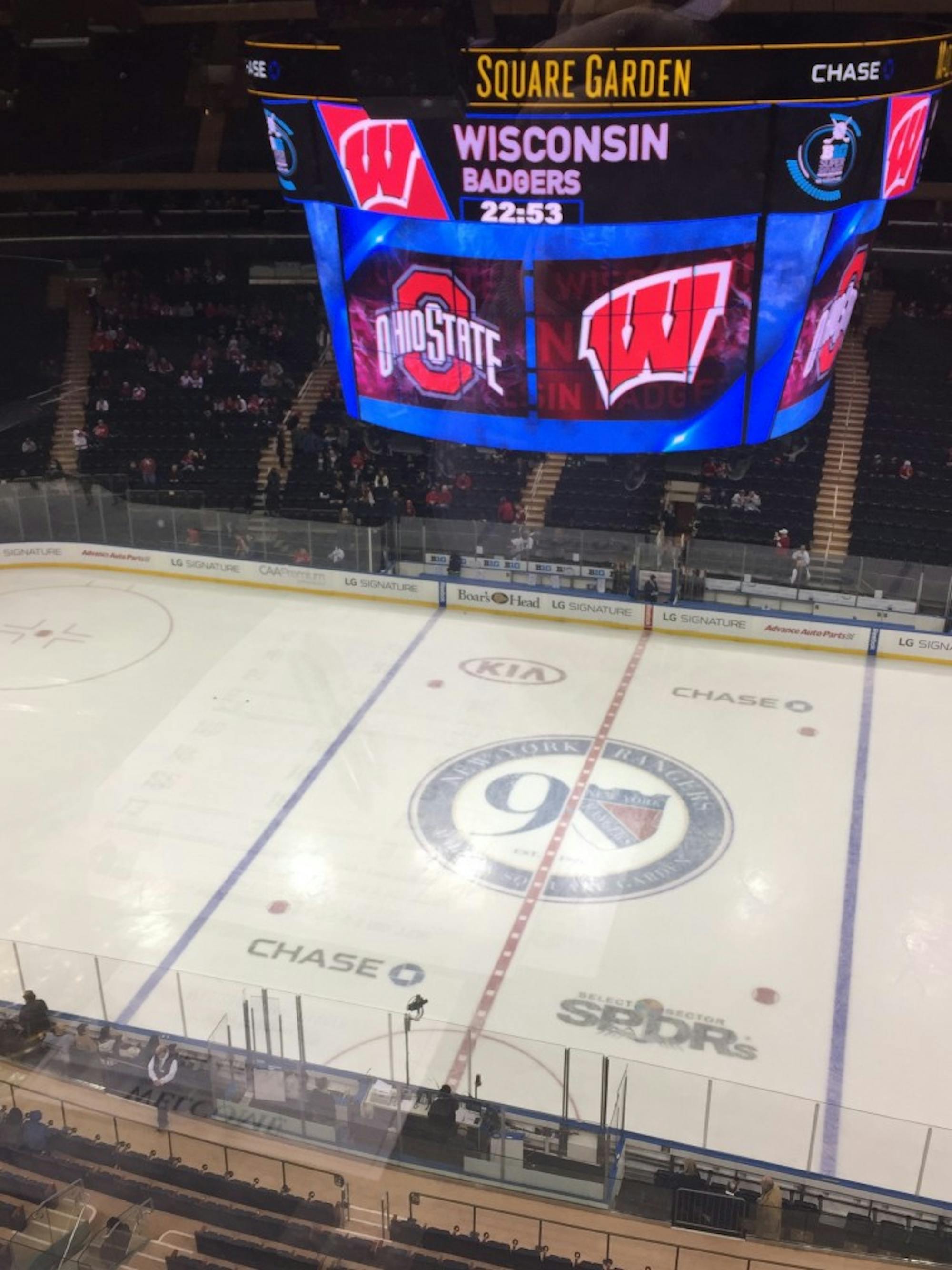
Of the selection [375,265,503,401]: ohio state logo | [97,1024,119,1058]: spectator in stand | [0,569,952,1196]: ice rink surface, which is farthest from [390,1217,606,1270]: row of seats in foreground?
[375,265,503,401]: ohio state logo

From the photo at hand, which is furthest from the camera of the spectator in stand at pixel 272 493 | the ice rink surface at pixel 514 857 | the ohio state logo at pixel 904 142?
the spectator in stand at pixel 272 493

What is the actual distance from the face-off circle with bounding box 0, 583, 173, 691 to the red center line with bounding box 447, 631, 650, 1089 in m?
6.33

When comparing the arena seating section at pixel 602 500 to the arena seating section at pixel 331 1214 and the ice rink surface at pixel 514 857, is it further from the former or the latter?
the arena seating section at pixel 331 1214

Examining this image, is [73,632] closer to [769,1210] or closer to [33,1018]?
[33,1018]

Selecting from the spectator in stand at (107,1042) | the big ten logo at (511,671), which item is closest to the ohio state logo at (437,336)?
the big ten logo at (511,671)

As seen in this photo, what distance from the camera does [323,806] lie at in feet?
42.5

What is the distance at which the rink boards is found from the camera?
16.7m

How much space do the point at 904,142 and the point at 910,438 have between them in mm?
9481

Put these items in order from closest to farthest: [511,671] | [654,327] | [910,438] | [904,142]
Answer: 1. [904,142]
2. [654,327]
3. [511,671]
4. [910,438]

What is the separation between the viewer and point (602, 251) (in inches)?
399

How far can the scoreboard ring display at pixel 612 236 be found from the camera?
29.8 ft

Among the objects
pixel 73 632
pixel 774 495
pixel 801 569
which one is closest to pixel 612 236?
pixel 801 569

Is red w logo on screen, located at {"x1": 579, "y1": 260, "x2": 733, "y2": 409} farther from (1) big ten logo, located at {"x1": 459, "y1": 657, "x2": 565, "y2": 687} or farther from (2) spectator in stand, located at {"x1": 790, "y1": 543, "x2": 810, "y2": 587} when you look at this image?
(2) spectator in stand, located at {"x1": 790, "y1": 543, "x2": 810, "y2": 587}

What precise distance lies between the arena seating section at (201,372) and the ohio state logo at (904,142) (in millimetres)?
11971
